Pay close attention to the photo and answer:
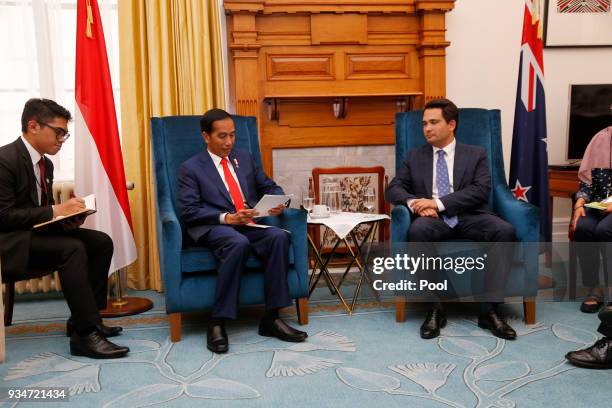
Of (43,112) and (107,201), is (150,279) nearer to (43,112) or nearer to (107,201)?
(107,201)

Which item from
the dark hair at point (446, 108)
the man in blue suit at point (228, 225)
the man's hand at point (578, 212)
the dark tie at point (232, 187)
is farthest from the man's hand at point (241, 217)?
the man's hand at point (578, 212)

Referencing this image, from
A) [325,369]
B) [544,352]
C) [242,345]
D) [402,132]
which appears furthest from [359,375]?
[402,132]

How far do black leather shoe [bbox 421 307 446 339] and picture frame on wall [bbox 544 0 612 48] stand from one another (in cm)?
265

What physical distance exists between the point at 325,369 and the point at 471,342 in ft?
2.56

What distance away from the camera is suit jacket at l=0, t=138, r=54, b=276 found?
104 inches

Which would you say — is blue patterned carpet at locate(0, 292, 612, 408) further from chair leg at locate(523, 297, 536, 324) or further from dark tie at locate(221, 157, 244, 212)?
dark tie at locate(221, 157, 244, 212)

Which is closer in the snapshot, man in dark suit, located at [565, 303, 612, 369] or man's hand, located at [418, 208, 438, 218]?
man in dark suit, located at [565, 303, 612, 369]

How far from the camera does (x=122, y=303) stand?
3.47m

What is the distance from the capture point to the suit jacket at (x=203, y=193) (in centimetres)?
298

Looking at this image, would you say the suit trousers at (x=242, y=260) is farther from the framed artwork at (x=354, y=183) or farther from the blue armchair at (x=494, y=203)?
the framed artwork at (x=354, y=183)

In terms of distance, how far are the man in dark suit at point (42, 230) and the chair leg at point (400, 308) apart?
4.57 ft

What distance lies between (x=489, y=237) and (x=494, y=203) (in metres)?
0.51

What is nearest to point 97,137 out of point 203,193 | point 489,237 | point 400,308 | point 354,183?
point 203,193

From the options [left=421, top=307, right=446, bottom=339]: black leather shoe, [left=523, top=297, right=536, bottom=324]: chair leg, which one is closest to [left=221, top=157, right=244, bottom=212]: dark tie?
[left=421, top=307, right=446, bottom=339]: black leather shoe
